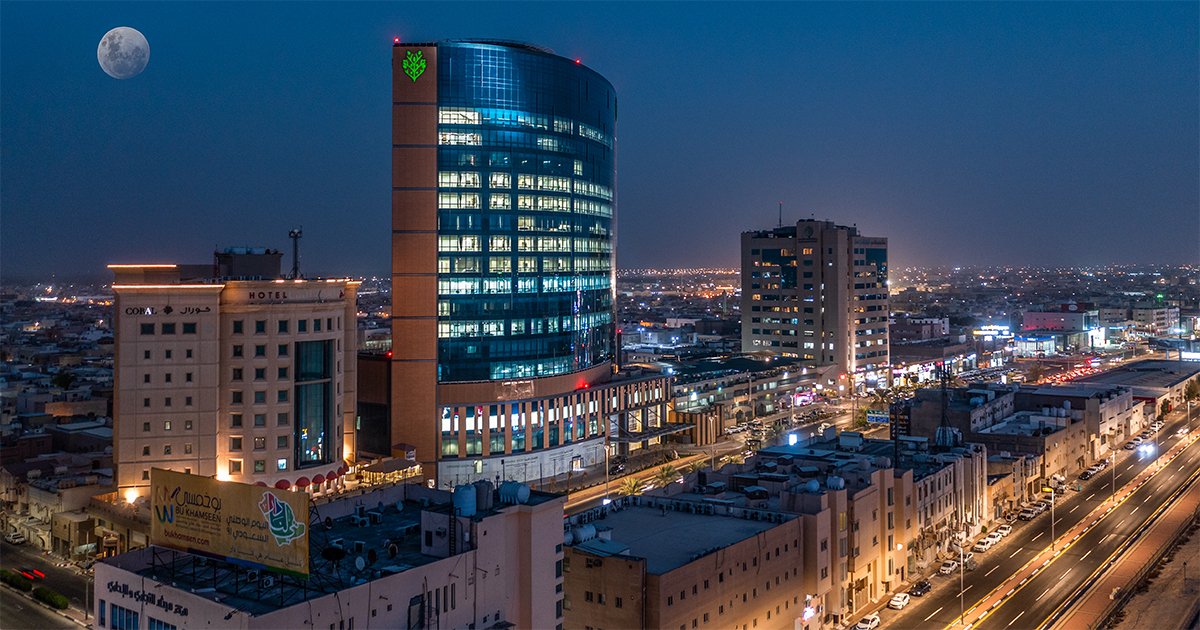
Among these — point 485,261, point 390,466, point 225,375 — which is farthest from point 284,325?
point 485,261

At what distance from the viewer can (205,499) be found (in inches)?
1426

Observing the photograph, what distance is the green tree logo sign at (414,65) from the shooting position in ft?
295

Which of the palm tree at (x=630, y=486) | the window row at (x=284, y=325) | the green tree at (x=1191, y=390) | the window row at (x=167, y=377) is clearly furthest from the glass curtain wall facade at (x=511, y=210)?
the green tree at (x=1191, y=390)

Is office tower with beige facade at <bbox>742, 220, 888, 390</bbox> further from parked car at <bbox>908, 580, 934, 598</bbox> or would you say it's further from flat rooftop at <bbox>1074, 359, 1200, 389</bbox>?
parked car at <bbox>908, 580, 934, 598</bbox>

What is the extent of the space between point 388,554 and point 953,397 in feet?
274

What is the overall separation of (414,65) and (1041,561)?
69577 millimetres

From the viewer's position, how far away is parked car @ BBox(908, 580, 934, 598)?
213ft

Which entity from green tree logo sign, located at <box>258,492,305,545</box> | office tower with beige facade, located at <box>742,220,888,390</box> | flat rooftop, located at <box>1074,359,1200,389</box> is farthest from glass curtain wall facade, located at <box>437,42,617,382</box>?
flat rooftop, located at <box>1074,359,1200,389</box>

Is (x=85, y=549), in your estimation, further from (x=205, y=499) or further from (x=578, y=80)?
(x=578, y=80)

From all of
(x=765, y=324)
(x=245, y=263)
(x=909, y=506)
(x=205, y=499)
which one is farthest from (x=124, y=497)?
(x=765, y=324)

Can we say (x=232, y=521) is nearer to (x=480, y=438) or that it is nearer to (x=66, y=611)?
(x=66, y=611)

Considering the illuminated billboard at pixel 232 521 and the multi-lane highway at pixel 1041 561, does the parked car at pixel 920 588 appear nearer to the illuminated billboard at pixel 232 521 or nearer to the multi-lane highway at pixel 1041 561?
the multi-lane highway at pixel 1041 561

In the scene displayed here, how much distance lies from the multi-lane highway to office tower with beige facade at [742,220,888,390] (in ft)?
189

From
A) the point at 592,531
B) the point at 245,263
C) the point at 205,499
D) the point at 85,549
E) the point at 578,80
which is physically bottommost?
the point at 85,549
